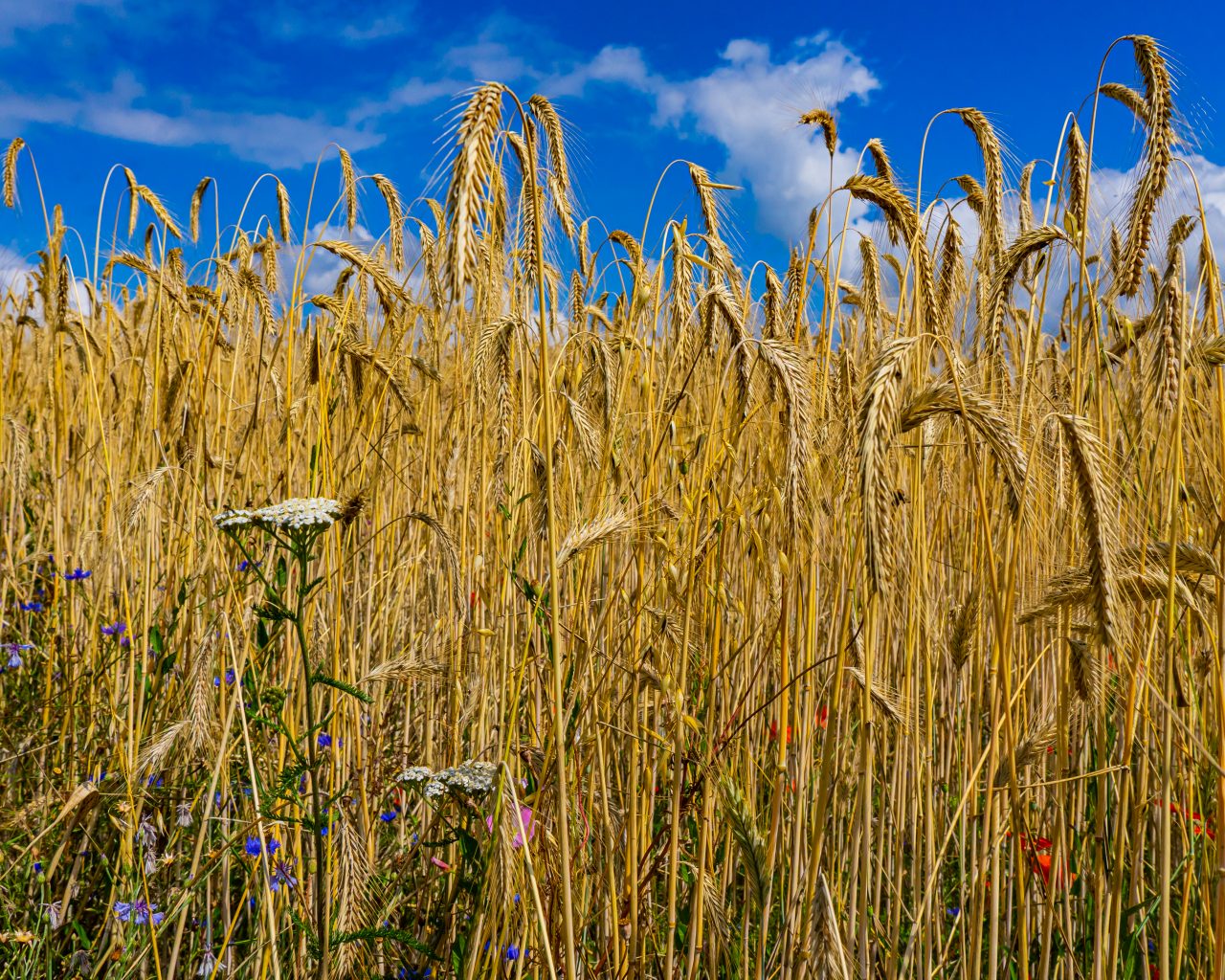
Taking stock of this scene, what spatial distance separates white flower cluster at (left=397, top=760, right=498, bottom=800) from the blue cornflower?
31 cm

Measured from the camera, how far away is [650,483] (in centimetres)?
188

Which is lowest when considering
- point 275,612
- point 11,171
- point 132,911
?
point 132,911

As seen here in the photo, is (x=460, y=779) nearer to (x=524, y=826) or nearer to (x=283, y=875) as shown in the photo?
(x=524, y=826)

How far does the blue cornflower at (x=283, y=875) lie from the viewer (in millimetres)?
1609

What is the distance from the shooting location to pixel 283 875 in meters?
1.63

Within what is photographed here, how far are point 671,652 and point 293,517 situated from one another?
2.85ft

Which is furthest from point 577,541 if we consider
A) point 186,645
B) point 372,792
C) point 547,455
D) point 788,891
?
point 186,645

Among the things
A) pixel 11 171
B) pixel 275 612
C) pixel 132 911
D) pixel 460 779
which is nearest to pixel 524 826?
pixel 460 779

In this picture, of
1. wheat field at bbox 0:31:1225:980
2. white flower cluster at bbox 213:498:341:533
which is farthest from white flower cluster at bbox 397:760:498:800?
white flower cluster at bbox 213:498:341:533

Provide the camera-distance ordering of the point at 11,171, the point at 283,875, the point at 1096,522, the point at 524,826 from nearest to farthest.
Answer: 1. the point at 1096,522
2. the point at 524,826
3. the point at 283,875
4. the point at 11,171

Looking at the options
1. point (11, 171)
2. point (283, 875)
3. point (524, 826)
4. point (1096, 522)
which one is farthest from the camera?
point (11, 171)

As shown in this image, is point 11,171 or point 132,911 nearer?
point 132,911

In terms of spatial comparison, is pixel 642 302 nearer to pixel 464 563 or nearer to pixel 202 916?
pixel 464 563

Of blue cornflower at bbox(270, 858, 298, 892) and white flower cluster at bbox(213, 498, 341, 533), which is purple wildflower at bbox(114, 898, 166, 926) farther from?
white flower cluster at bbox(213, 498, 341, 533)
